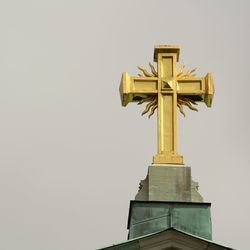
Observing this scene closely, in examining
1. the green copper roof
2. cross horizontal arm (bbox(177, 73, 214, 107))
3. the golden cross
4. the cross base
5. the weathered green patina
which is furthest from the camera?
cross horizontal arm (bbox(177, 73, 214, 107))

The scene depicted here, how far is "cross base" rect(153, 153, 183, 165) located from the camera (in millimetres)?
33688

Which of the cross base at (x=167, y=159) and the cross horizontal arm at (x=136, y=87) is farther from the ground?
the cross horizontal arm at (x=136, y=87)

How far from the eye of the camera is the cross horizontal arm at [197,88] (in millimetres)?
34406

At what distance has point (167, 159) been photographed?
33.7 meters

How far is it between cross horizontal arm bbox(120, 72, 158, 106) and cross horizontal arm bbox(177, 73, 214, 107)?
23.0 inches

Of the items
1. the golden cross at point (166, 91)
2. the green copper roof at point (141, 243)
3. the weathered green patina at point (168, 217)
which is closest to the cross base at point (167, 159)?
the golden cross at point (166, 91)

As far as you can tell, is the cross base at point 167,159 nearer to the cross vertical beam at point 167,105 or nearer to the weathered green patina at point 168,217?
the cross vertical beam at point 167,105

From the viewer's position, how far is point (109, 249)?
102 ft

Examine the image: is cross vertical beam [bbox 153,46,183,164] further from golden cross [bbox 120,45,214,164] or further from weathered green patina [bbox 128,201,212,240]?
weathered green patina [bbox 128,201,212,240]

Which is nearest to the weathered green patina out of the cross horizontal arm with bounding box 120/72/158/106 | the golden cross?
the golden cross

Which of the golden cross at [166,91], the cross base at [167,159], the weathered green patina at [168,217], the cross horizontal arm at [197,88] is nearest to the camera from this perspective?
the weathered green patina at [168,217]

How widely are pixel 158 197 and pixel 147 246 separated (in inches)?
87.9

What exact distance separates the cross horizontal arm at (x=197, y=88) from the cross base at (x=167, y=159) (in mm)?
1487

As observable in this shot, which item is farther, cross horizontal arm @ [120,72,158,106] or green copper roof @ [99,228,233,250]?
cross horizontal arm @ [120,72,158,106]
